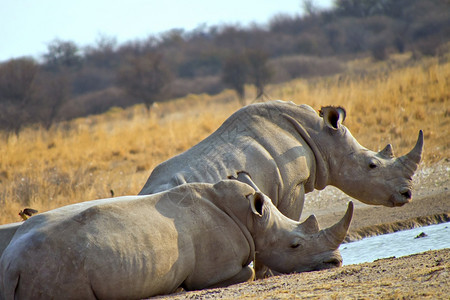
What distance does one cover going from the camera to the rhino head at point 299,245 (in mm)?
5477

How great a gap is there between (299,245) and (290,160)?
1.06 m

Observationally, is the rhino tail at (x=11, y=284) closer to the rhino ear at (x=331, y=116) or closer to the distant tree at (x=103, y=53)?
the rhino ear at (x=331, y=116)

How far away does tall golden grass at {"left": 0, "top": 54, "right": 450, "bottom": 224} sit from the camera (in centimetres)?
1095

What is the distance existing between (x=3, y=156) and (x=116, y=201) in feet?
31.8

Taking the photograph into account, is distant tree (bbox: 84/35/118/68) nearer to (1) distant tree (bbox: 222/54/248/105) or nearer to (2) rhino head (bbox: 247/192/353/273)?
(1) distant tree (bbox: 222/54/248/105)

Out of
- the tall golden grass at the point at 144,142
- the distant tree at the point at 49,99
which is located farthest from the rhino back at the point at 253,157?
the distant tree at the point at 49,99

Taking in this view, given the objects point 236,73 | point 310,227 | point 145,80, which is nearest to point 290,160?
point 310,227

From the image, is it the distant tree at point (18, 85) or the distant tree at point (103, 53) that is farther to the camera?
the distant tree at point (103, 53)

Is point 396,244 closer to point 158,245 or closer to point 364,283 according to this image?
point 364,283

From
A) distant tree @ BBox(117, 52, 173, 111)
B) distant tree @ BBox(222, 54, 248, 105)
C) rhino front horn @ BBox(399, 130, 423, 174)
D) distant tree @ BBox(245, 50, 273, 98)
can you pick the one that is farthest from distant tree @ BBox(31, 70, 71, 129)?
rhino front horn @ BBox(399, 130, 423, 174)

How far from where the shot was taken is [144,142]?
1501cm

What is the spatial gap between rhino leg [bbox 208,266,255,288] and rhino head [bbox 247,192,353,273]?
0.51ft

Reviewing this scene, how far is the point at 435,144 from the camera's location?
12.3 meters

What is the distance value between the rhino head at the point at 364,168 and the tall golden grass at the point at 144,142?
167 inches
